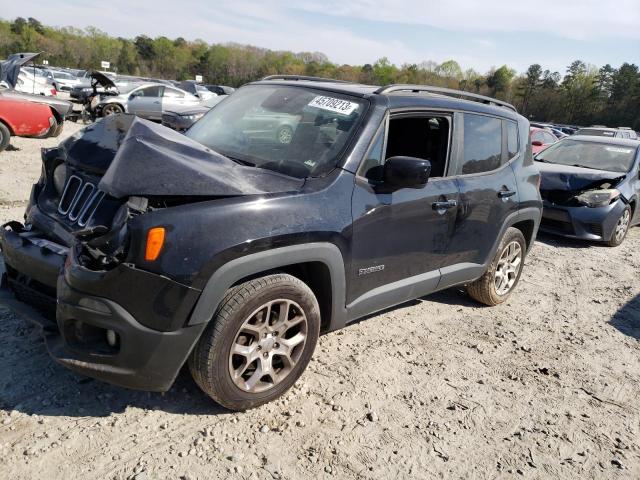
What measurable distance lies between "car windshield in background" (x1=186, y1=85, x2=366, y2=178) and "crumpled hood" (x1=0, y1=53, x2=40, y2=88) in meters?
7.33

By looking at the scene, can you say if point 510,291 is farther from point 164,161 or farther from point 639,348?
point 164,161

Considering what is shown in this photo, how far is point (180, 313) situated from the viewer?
2502 mm

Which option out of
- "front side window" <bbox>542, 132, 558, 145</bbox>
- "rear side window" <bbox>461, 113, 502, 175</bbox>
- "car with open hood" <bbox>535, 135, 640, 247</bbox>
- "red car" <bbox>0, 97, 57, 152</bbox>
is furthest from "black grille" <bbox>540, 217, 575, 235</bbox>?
"red car" <bbox>0, 97, 57, 152</bbox>

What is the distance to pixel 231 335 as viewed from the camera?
8.82ft

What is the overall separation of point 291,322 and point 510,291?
3.06 meters

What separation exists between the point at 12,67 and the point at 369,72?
335ft

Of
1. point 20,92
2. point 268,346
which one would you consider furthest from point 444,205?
point 20,92

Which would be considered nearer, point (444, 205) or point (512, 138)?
point (444, 205)

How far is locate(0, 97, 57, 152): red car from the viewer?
9.42 m

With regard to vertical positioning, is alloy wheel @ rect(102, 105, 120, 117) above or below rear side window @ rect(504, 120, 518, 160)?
below

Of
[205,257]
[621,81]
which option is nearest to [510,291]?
[205,257]

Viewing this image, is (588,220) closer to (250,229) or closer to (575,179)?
(575,179)

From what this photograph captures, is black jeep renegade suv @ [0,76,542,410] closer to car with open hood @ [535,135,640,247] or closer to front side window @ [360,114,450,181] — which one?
front side window @ [360,114,450,181]

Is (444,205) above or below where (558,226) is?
above
